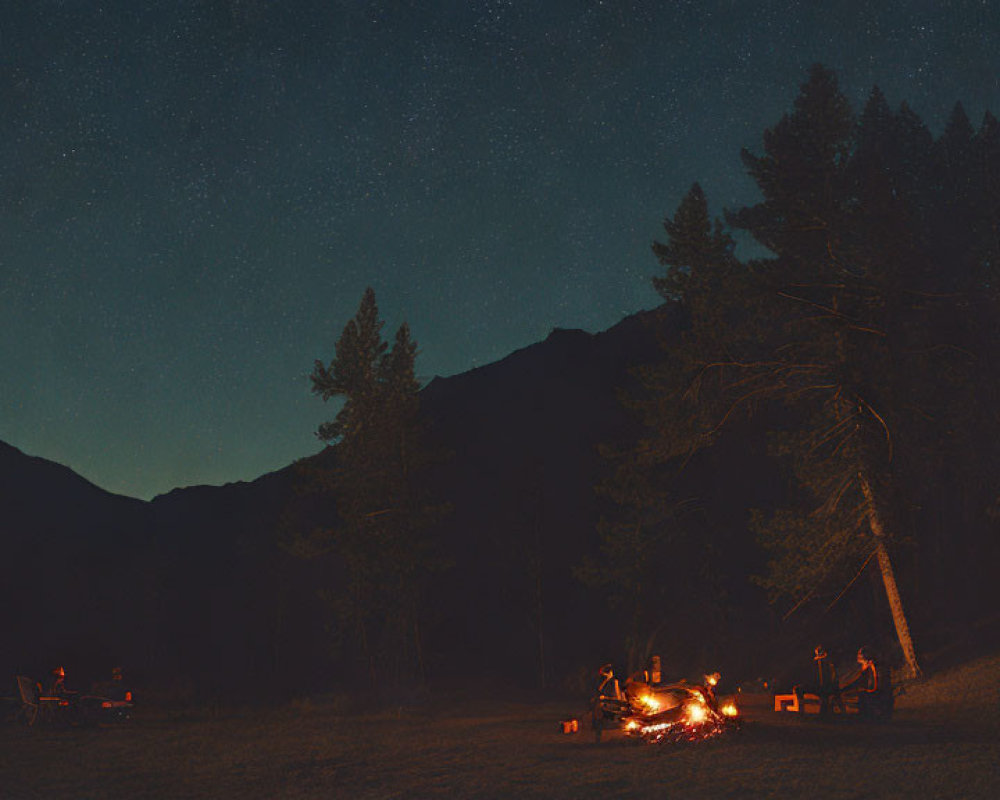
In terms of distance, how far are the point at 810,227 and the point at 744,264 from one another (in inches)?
85.0

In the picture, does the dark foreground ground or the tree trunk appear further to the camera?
the tree trunk

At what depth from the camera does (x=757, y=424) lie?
26.1 metres

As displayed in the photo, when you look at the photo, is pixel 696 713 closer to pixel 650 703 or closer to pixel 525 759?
pixel 650 703

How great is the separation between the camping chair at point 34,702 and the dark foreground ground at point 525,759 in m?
0.68

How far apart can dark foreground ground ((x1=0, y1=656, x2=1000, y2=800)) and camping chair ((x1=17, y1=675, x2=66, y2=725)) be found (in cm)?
68

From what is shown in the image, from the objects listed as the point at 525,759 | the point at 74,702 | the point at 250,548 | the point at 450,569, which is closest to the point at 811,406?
the point at 525,759

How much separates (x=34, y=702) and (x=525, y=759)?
38.7ft

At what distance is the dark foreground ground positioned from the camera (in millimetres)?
8523

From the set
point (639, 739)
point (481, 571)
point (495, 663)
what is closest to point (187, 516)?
point (481, 571)

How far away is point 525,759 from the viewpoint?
1102 centimetres

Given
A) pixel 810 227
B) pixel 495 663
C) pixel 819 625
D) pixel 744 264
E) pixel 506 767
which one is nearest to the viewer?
pixel 506 767

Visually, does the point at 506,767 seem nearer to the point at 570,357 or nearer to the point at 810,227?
the point at 810,227

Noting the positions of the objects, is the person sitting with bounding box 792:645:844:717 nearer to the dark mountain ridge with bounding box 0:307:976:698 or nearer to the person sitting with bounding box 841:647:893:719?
the person sitting with bounding box 841:647:893:719

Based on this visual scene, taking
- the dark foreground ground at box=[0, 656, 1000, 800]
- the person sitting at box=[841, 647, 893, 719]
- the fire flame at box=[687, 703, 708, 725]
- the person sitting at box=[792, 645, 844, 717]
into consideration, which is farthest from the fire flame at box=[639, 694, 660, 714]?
the person sitting at box=[841, 647, 893, 719]
